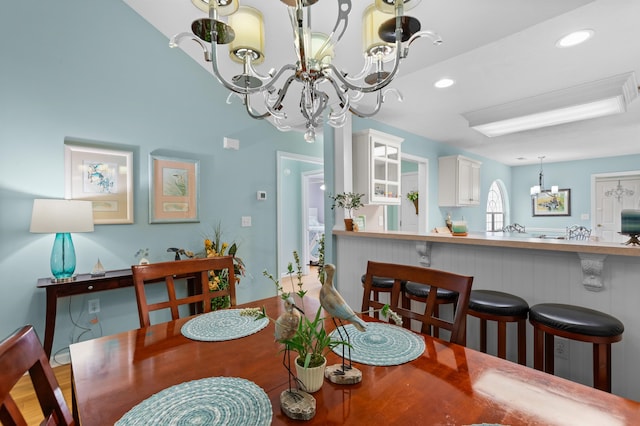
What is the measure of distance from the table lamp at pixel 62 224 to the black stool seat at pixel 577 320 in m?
2.95

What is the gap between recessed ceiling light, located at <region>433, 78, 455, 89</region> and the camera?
271 cm

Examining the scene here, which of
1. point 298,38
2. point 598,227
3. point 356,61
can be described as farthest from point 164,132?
point 598,227

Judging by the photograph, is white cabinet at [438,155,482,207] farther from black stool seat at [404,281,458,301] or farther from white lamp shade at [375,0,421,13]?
white lamp shade at [375,0,421,13]

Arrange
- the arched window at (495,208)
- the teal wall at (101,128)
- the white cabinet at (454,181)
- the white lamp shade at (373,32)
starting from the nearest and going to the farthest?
the white lamp shade at (373,32)
the teal wall at (101,128)
the white cabinet at (454,181)
the arched window at (495,208)

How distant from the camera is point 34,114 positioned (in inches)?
90.4

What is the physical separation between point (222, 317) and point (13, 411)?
776 mm

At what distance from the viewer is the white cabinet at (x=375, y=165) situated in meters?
3.33

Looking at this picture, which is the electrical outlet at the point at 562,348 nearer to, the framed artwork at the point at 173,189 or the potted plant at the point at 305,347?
the potted plant at the point at 305,347

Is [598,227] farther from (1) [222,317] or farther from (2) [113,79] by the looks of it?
(2) [113,79]

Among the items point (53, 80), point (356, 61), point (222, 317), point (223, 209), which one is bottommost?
point (222, 317)

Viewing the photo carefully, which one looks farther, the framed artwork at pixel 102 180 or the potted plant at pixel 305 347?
the framed artwork at pixel 102 180

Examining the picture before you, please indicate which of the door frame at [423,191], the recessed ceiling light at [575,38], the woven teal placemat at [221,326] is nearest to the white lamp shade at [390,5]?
the woven teal placemat at [221,326]

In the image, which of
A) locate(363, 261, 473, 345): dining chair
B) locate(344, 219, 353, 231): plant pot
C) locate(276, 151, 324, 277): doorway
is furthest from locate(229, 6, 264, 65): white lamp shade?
locate(276, 151, 324, 277): doorway

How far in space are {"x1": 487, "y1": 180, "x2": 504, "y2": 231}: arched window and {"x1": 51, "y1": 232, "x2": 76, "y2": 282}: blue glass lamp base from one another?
676 centimetres
